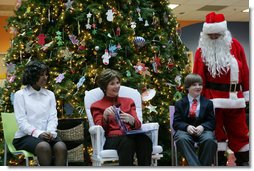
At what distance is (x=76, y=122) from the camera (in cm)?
438

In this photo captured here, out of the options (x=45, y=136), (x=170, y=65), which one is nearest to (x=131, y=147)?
(x=45, y=136)

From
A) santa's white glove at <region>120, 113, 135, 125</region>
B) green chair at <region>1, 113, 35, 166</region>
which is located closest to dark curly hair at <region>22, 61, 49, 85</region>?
green chair at <region>1, 113, 35, 166</region>

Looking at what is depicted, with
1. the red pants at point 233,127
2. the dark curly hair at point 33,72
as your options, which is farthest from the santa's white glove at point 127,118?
the red pants at point 233,127

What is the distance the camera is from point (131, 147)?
377cm

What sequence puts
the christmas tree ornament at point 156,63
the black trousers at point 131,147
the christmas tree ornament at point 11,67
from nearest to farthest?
1. the black trousers at point 131,147
2. the christmas tree ornament at point 11,67
3. the christmas tree ornament at point 156,63

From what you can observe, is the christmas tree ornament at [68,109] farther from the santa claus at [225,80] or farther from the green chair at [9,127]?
the santa claus at [225,80]

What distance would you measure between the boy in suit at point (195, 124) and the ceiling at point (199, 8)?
20.5ft

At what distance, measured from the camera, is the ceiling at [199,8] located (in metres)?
10.2

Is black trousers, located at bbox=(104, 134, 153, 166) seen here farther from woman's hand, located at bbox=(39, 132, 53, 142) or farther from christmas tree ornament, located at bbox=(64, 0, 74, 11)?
christmas tree ornament, located at bbox=(64, 0, 74, 11)

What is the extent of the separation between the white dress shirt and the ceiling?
624 cm

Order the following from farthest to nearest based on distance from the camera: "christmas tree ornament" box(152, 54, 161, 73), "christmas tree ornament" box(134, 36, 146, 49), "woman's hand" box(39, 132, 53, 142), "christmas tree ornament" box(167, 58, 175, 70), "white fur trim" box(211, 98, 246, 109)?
"christmas tree ornament" box(167, 58, 175, 70)
"christmas tree ornament" box(152, 54, 161, 73)
"christmas tree ornament" box(134, 36, 146, 49)
"white fur trim" box(211, 98, 246, 109)
"woman's hand" box(39, 132, 53, 142)

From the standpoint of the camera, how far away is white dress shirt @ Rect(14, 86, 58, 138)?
12.7 ft

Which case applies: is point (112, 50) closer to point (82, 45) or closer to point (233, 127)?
point (82, 45)

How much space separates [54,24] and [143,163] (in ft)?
7.28
